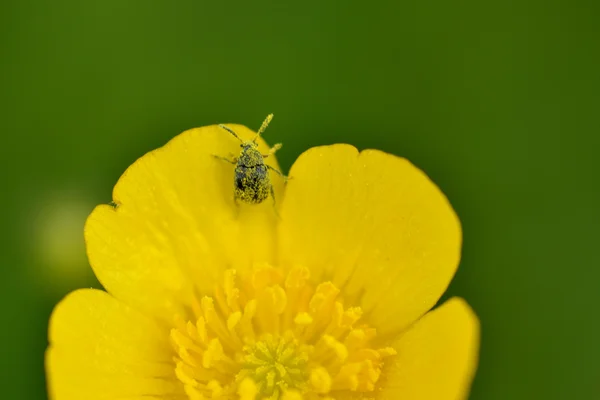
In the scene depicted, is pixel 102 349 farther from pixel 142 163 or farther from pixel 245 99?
pixel 245 99

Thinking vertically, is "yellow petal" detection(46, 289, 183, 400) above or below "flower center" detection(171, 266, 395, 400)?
below

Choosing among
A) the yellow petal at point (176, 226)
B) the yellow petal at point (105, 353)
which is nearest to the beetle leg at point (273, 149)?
the yellow petal at point (176, 226)

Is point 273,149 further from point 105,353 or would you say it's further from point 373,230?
point 105,353

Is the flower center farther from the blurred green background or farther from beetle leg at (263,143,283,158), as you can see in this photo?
the blurred green background

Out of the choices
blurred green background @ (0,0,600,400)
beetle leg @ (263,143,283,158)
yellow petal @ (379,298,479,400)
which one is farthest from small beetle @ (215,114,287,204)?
yellow petal @ (379,298,479,400)

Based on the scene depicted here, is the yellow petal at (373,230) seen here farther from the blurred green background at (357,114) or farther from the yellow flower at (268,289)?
the blurred green background at (357,114)

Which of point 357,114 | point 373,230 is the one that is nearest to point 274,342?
point 373,230
